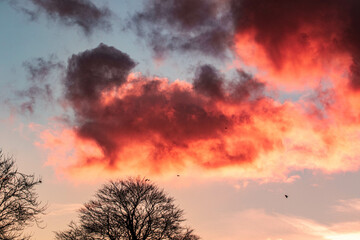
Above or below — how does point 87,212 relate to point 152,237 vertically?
above

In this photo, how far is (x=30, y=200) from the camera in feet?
85.6

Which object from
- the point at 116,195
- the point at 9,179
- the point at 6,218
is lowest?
the point at 6,218

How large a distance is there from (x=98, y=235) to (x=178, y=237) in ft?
28.6

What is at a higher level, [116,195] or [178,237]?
[116,195]

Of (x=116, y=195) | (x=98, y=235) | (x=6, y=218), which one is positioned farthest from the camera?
(x=116, y=195)

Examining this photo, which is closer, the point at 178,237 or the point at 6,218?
the point at 6,218

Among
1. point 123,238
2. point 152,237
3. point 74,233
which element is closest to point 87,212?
point 74,233

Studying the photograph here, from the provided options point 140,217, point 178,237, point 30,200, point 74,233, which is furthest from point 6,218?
point 178,237

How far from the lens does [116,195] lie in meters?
39.1

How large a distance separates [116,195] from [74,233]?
6.02 meters

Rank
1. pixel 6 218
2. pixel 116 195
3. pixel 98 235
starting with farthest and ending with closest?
pixel 116 195 < pixel 98 235 < pixel 6 218

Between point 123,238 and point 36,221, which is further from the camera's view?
point 123,238

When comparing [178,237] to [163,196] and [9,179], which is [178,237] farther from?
[9,179]

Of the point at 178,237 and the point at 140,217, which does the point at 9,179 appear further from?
the point at 178,237
